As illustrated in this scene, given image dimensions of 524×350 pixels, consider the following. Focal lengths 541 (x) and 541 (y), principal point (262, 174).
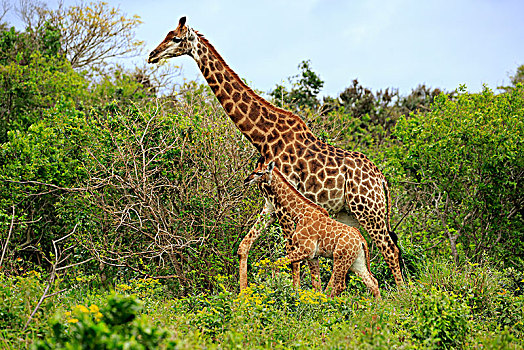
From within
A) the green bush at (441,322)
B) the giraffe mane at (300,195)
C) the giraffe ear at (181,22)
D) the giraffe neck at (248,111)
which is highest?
the giraffe ear at (181,22)

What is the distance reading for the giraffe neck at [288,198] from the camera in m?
7.54

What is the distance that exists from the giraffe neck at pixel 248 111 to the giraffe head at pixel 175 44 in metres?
0.17

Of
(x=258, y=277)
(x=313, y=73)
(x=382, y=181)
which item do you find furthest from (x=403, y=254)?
(x=313, y=73)

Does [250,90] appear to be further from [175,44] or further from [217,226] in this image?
[217,226]

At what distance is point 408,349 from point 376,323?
51 cm

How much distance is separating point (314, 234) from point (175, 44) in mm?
3343

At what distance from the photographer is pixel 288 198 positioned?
7555 millimetres

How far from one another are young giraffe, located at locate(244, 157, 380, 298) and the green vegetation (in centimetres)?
39

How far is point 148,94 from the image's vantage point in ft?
58.3

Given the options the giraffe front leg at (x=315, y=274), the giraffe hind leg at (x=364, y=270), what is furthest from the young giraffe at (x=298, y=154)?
the giraffe front leg at (x=315, y=274)

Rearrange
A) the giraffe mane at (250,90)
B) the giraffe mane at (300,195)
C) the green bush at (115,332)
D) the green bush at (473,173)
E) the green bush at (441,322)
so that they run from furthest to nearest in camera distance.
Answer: the green bush at (473,173) < the giraffe mane at (250,90) < the giraffe mane at (300,195) < the green bush at (441,322) < the green bush at (115,332)

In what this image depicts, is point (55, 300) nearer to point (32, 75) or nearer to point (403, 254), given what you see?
point (403, 254)

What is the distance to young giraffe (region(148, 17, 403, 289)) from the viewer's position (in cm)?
790

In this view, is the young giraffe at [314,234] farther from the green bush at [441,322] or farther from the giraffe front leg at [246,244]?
the green bush at [441,322]
